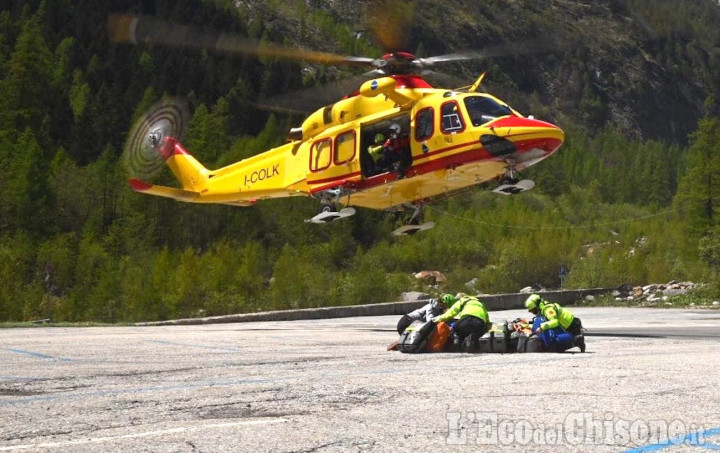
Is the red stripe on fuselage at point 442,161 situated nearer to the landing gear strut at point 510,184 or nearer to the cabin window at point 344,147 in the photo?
the cabin window at point 344,147

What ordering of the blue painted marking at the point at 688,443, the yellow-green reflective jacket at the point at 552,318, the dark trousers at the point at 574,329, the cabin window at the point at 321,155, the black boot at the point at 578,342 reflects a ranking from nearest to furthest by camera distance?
the blue painted marking at the point at 688,443 → the black boot at the point at 578,342 → the yellow-green reflective jacket at the point at 552,318 → the dark trousers at the point at 574,329 → the cabin window at the point at 321,155

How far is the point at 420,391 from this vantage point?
26.5 feet

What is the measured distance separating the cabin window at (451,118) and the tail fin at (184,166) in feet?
28.0

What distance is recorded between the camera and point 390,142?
1988 centimetres

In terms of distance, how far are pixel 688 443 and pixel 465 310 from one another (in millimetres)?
6739

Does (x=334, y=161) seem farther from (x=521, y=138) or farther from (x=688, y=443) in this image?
(x=688, y=443)

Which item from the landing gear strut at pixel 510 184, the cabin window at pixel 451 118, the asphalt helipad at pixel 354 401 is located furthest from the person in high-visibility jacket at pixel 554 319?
the cabin window at pixel 451 118

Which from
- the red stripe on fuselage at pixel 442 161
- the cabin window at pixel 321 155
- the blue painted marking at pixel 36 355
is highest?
the cabin window at pixel 321 155

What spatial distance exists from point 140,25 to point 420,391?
491 inches

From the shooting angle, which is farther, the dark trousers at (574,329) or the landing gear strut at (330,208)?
the landing gear strut at (330,208)

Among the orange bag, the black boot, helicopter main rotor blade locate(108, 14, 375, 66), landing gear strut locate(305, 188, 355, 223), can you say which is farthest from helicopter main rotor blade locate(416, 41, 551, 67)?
the black boot

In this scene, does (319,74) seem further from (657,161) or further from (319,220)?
(319,220)

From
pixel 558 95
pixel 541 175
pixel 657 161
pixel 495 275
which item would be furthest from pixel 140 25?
pixel 558 95

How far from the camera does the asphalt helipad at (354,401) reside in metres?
5.82
